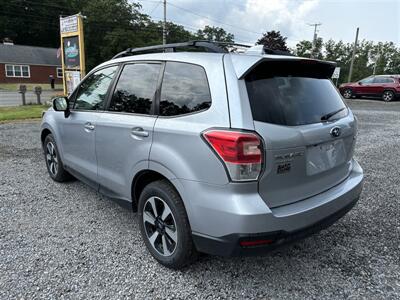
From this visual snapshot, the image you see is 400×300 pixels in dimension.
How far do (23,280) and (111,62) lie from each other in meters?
2.28

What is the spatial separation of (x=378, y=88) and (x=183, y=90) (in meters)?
21.9

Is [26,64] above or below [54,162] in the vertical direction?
above

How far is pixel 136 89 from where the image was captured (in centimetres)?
296

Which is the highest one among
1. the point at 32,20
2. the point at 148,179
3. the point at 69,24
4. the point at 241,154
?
the point at 32,20

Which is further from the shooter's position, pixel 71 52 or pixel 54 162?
pixel 71 52

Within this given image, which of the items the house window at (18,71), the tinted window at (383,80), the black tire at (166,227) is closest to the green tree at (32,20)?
the house window at (18,71)

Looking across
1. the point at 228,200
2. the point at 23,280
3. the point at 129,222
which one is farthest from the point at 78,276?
the point at 228,200

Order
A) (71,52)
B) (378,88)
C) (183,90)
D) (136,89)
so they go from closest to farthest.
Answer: (183,90), (136,89), (71,52), (378,88)

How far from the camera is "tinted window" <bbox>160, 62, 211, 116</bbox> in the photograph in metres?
2.35

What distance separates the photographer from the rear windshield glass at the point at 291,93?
2193 millimetres

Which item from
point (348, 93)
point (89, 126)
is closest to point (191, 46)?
point (89, 126)

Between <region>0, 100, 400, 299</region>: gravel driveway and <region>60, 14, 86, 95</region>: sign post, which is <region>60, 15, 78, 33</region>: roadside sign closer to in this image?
<region>60, 14, 86, 95</region>: sign post

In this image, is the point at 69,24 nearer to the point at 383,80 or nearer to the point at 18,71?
the point at 383,80

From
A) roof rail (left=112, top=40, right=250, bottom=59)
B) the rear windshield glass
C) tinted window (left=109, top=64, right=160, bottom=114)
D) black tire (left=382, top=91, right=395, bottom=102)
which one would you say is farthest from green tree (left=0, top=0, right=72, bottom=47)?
the rear windshield glass
